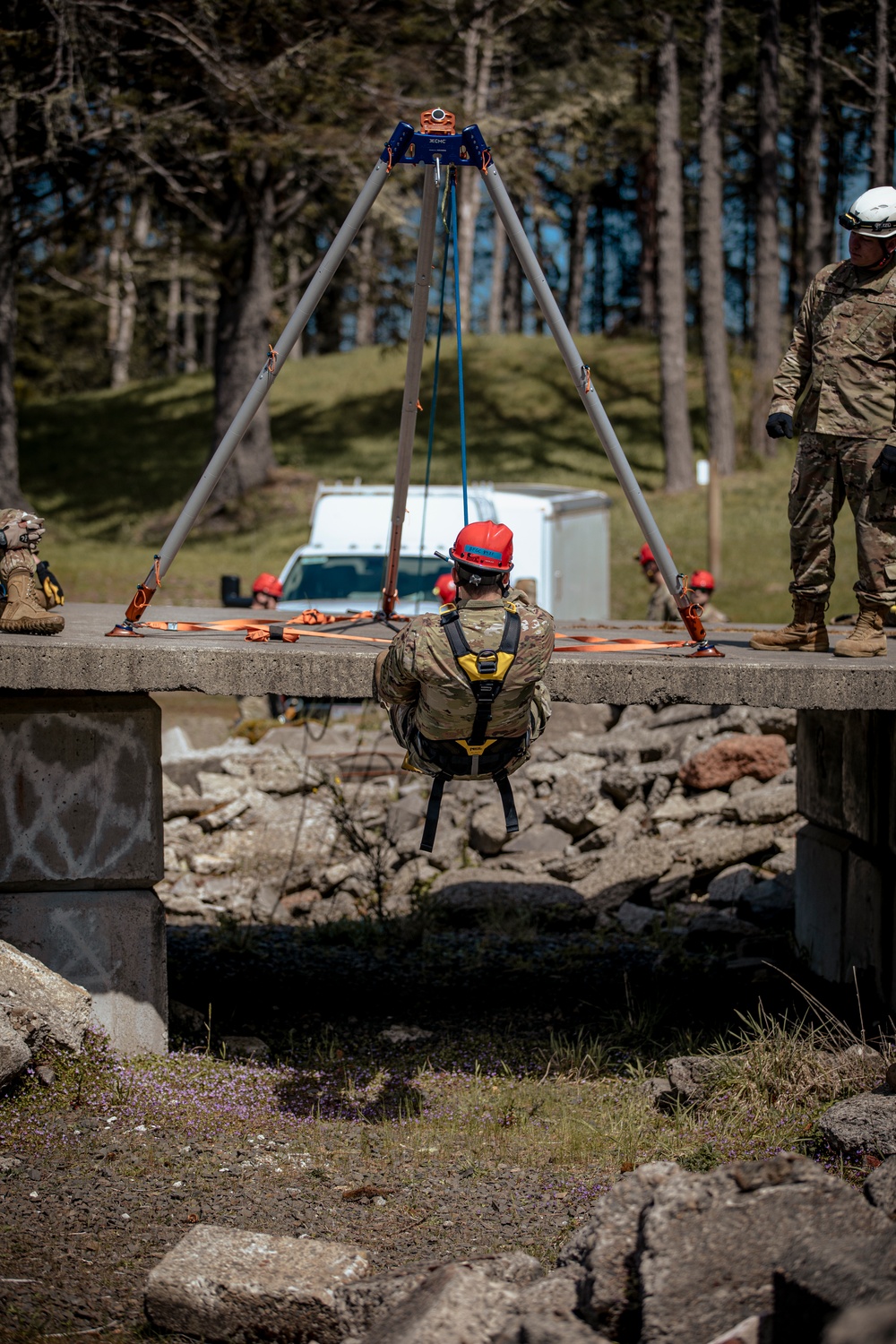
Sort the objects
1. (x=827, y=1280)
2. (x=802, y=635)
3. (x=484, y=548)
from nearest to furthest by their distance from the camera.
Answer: (x=827, y=1280)
(x=484, y=548)
(x=802, y=635)

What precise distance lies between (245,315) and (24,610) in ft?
69.0

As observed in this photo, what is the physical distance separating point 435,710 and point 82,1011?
234cm

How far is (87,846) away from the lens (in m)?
6.25

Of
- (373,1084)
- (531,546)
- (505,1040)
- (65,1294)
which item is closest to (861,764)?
(505,1040)

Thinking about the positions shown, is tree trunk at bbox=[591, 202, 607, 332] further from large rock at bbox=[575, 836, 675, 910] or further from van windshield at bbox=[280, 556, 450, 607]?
large rock at bbox=[575, 836, 675, 910]

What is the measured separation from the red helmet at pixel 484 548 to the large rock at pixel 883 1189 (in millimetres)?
2260

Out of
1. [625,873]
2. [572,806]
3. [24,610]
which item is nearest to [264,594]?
[572,806]

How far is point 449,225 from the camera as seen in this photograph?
20.7 feet

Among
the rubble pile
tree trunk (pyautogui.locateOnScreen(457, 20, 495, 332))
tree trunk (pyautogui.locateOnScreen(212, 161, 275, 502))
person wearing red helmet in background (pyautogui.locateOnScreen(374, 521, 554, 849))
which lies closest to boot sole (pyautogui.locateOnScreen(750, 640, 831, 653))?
person wearing red helmet in background (pyautogui.locateOnScreen(374, 521, 554, 849))

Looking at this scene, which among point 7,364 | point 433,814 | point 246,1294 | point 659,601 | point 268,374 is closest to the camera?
point 246,1294

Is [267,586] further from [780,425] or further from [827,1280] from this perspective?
[827,1280]

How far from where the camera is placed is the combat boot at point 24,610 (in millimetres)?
6227

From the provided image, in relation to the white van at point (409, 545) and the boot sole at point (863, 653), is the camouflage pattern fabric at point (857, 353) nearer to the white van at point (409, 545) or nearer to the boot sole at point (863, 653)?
the boot sole at point (863, 653)

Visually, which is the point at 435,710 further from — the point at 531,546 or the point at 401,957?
the point at 531,546
